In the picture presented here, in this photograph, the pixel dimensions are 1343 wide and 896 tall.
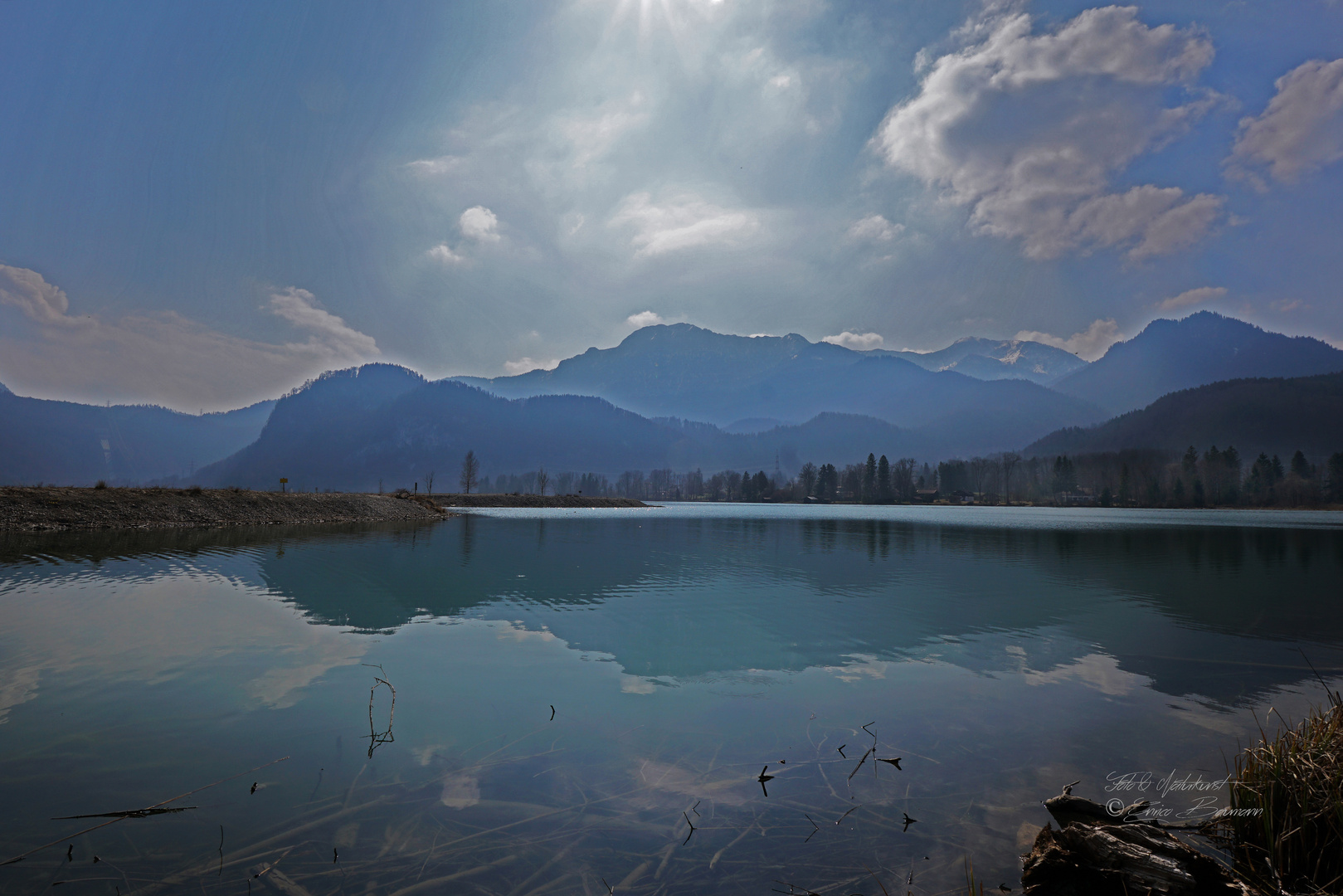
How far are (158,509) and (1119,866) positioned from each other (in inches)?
2483

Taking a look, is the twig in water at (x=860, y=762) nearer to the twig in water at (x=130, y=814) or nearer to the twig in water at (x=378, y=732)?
the twig in water at (x=378, y=732)

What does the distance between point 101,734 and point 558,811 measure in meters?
7.59

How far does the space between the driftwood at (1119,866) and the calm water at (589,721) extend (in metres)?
0.56

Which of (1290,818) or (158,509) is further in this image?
(158,509)

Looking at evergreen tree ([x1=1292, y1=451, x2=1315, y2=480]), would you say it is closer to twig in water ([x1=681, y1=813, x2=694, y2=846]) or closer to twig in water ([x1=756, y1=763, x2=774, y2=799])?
twig in water ([x1=756, y1=763, x2=774, y2=799])

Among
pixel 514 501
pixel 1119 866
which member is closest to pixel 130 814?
pixel 1119 866

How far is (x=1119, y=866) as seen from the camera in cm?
515

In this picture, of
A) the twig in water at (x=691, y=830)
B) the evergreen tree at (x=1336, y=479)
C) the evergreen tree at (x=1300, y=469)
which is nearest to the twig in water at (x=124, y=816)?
the twig in water at (x=691, y=830)

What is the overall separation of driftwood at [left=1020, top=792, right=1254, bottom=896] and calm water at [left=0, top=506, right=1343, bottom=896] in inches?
22.0

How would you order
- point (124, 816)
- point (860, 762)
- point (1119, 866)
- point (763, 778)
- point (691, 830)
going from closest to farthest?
point (1119, 866) → point (124, 816) → point (691, 830) → point (763, 778) → point (860, 762)

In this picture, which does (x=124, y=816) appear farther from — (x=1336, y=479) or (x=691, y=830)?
(x=1336, y=479)

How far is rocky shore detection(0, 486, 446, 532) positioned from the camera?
39.6 meters

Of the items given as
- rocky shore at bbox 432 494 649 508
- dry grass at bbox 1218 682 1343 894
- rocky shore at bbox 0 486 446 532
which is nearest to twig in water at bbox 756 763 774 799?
dry grass at bbox 1218 682 1343 894

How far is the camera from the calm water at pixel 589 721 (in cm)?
609
